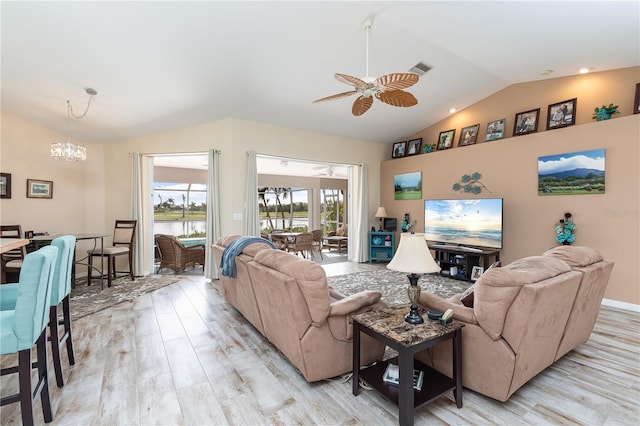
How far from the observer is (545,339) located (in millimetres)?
2152

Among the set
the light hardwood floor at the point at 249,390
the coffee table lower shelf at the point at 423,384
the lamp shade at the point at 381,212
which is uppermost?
the lamp shade at the point at 381,212

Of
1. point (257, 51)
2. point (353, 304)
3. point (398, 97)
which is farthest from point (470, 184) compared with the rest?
point (353, 304)

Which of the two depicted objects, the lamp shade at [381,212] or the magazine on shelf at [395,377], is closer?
the magazine on shelf at [395,377]

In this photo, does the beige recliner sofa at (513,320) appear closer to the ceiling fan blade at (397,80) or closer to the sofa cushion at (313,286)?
the sofa cushion at (313,286)

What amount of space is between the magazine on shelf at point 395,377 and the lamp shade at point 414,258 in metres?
0.69

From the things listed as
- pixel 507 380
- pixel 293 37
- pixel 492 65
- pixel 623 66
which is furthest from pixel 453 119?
pixel 507 380

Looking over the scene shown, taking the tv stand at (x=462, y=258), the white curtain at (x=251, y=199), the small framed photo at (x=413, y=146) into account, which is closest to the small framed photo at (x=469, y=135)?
the small framed photo at (x=413, y=146)

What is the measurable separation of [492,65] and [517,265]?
408 cm

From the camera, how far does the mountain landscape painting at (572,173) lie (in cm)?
444

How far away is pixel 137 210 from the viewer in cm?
582

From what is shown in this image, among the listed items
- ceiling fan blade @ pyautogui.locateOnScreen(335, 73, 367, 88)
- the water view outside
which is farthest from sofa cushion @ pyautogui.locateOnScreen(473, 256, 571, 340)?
the water view outside

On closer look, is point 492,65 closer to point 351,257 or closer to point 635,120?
point 635,120

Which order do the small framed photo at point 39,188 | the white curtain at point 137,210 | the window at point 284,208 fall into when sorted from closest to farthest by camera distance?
the small framed photo at point 39,188 → the white curtain at point 137,210 → the window at point 284,208

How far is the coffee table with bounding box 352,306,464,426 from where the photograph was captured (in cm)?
175
